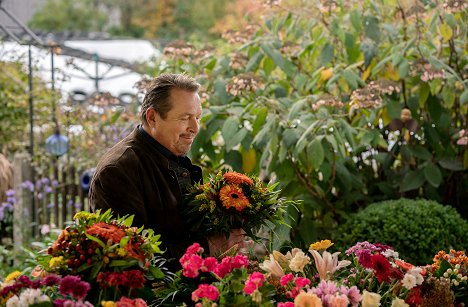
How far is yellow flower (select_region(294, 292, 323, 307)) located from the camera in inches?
91.5

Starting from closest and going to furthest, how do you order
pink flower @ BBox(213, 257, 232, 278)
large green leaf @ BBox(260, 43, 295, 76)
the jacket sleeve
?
pink flower @ BBox(213, 257, 232, 278)
the jacket sleeve
large green leaf @ BBox(260, 43, 295, 76)

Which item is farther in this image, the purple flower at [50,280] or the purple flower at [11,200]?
the purple flower at [11,200]

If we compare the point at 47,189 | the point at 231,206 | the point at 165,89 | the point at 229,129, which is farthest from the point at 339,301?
the point at 47,189

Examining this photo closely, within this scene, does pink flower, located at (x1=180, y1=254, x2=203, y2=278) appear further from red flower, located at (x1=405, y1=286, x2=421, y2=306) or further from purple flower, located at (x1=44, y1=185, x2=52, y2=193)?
purple flower, located at (x1=44, y1=185, x2=52, y2=193)

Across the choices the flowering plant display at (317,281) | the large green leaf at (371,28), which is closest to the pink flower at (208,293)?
the flowering plant display at (317,281)

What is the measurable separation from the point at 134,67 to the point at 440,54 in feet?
21.2

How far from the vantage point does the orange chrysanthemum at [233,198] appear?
123 inches

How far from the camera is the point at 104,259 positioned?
2.36 m

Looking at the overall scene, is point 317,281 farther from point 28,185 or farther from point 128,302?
point 28,185

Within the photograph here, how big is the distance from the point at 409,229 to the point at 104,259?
2964 mm

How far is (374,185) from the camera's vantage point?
18.9 ft

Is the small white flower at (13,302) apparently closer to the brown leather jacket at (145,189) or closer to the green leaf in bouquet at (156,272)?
the green leaf in bouquet at (156,272)

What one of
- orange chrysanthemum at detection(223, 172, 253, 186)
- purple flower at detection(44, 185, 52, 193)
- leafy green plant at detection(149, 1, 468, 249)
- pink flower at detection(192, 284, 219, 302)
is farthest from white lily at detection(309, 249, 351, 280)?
purple flower at detection(44, 185, 52, 193)

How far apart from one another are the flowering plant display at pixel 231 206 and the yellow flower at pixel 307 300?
0.84 meters
